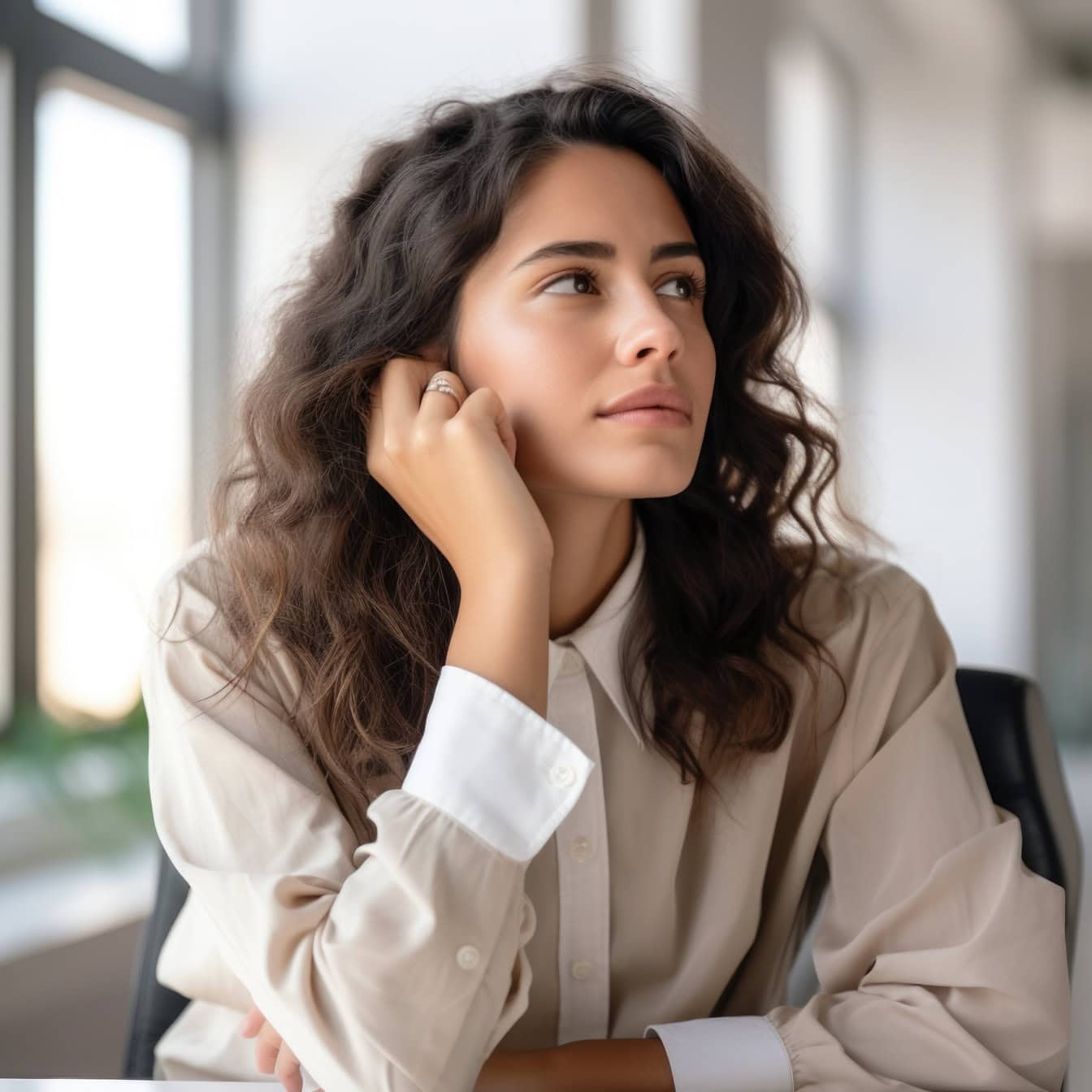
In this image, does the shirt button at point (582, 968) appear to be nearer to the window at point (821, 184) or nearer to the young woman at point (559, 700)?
the young woman at point (559, 700)

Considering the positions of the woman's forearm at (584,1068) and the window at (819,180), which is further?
the window at (819,180)

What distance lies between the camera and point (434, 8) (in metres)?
2.73

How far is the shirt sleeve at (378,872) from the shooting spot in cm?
92

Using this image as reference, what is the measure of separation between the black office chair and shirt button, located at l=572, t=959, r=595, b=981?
35cm

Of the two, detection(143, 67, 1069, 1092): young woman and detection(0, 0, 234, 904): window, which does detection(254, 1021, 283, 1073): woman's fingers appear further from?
detection(0, 0, 234, 904): window

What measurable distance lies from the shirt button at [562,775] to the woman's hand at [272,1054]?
31cm

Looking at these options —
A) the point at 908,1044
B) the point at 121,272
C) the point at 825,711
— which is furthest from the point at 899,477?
the point at 908,1044

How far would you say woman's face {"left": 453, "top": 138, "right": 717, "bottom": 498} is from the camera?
116 cm

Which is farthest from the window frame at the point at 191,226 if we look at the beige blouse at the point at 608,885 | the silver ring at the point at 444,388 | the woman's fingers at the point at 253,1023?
the woman's fingers at the point at 253,1023

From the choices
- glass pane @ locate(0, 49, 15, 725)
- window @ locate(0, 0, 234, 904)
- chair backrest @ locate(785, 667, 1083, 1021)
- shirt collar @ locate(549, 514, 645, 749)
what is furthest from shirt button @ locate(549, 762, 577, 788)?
glass pane @ locate(0, 49, 15, 725)

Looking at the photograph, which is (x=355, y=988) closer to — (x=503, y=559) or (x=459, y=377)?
(x=503, y=559)

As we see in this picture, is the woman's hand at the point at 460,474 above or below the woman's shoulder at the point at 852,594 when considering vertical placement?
above

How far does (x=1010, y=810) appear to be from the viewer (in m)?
1.21

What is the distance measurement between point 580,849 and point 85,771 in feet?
4.98
